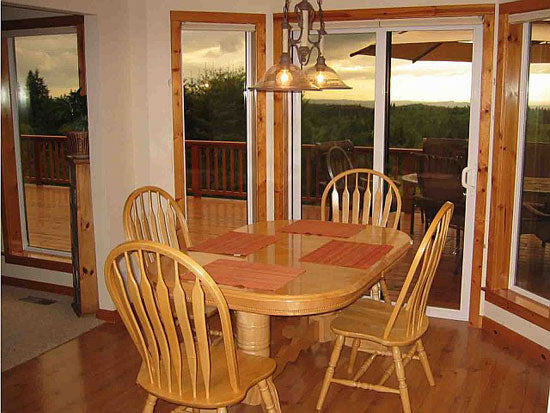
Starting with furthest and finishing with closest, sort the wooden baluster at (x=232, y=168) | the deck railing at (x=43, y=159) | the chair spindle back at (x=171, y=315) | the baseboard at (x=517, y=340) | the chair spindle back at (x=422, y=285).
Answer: the deck railing at (x=43, y=159)
the wooden baluster at (x=232, y=168)
the baseboard at (x=517, y=340)
the chair spindle back at (x=422, y=285)
the chair spindle back at (x=171, y=315)

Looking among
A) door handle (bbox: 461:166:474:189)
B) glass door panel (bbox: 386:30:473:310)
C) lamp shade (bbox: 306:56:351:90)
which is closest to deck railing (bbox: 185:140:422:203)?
glass door panel (bbox: 386:30:473:310)

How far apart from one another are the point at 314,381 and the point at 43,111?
10.2 feet

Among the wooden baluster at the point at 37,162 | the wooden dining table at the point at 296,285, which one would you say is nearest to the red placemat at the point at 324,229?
the wooden dining table at the point at 296,285

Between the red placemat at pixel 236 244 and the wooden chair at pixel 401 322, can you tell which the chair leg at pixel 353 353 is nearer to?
the wooden chair at pixel 401 322

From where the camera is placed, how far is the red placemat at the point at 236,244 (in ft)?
8.80

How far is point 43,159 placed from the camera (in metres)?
4.87

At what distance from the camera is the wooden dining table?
80.4 inches

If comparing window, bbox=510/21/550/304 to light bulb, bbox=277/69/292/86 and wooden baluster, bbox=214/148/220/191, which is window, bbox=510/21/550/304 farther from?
wooden baluster, bbox=214/148/220/191

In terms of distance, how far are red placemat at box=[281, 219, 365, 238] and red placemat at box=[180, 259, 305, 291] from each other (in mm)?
696

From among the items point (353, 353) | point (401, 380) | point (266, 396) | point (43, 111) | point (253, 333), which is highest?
point (43, 111)

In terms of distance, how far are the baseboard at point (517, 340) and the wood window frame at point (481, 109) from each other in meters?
0.10

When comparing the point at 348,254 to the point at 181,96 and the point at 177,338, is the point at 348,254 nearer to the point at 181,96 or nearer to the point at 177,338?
the point at 177,338

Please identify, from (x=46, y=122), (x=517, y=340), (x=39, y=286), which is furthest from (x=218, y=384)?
(x=46, y=122)

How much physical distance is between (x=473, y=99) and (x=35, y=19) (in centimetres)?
318
